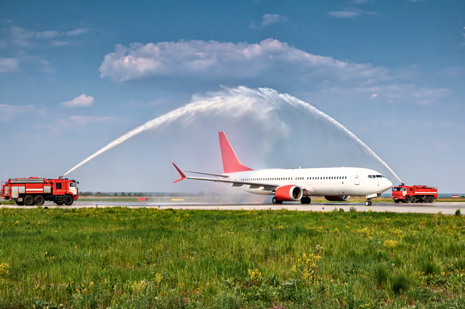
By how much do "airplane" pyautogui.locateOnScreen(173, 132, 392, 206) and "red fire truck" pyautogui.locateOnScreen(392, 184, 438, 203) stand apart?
11.6 m

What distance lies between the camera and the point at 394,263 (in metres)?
9.20

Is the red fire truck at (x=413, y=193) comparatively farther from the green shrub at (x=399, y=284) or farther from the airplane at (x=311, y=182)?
the green shrub at (x=399, y=284)

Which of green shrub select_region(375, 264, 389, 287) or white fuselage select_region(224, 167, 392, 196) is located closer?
green shrub select_region(375, 264, 389, 287)

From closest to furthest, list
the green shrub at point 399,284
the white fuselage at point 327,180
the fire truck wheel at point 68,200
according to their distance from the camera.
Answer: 1. the green shrub at point 399,284
2. the white fuselage at point 327,180
3. the fire truck wheel at point 68,200

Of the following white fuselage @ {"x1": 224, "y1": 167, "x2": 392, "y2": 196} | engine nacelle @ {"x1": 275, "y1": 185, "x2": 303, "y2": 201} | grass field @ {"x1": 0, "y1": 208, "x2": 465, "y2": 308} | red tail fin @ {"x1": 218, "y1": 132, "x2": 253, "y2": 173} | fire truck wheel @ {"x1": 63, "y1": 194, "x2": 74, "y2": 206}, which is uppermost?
red tail fin @ {"x1": 218, "y1": 132, "x2": 253, "y2": 173}

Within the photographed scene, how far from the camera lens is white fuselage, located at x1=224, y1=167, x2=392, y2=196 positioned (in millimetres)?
39312

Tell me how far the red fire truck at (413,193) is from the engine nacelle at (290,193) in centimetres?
1835

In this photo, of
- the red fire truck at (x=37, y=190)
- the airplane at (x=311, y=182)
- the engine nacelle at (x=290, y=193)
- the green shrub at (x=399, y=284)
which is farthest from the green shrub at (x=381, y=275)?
the red fire truck at (x=37, y=190)

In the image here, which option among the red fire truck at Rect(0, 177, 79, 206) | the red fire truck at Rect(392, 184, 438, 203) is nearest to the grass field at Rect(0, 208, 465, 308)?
the red fire truck at Rect(0, 177, 79, 206)

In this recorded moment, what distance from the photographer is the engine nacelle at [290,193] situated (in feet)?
145

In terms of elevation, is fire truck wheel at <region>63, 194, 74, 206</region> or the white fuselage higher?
the white fuselage

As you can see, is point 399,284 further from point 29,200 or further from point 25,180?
point 29,200

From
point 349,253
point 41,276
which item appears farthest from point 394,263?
point 41,276

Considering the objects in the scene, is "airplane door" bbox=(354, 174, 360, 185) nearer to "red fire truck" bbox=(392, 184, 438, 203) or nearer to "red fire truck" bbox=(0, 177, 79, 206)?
"red fire truck" bbox=(392, 184, 438, 203)
